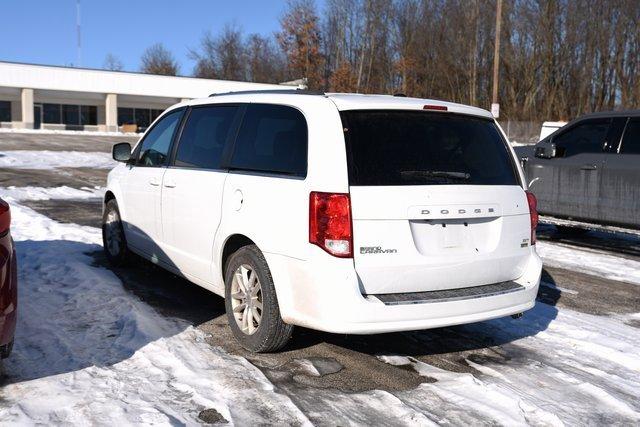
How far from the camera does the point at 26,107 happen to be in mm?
50094

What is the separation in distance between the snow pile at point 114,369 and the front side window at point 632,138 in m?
6.64

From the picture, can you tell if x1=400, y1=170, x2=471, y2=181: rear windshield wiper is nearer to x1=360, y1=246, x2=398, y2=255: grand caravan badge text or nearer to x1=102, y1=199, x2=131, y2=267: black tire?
x1=360, y1=246, x2=398, y2=255: grand caravan badge text

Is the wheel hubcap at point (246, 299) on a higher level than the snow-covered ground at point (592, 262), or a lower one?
higher

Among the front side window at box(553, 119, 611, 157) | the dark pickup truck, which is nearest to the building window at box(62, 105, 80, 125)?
the dark pickup truck

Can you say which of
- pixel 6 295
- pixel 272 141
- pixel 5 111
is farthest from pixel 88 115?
pixel 6 295

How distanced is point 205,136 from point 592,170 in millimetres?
6060

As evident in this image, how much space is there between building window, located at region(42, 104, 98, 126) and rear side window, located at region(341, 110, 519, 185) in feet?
177

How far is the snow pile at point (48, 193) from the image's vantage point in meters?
13.3

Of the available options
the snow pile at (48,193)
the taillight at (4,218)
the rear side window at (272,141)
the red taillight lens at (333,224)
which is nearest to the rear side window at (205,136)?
the rear side window at (272,141)

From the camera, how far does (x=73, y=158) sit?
24766 millimetres

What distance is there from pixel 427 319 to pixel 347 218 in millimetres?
826

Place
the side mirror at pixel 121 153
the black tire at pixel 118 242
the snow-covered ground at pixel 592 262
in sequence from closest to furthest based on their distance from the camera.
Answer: the side mirror at pixel 121 153
the black tire at pixel 118 242
the snow-covered ground at pixel 592 262

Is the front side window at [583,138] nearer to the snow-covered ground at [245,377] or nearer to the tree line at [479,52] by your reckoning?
the snow-covered ground at [245,377]

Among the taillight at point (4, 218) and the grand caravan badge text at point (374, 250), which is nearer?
the taillight at point (4, 218)
